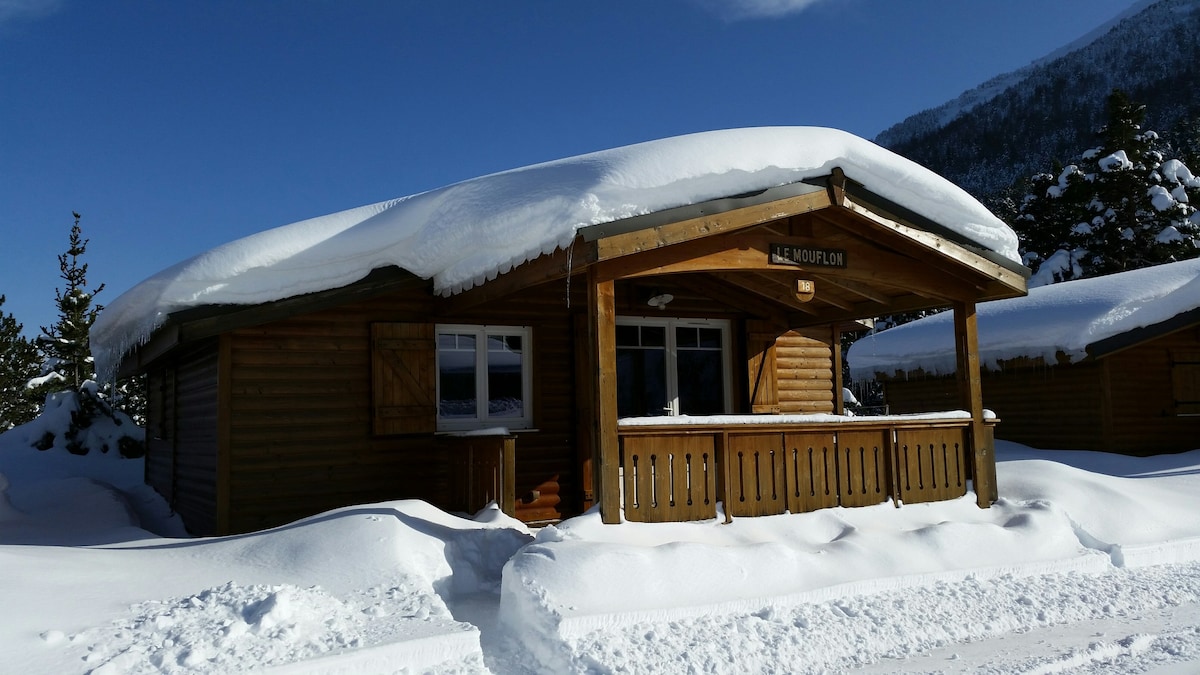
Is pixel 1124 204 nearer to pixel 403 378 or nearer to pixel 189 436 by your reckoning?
pixel 403 378

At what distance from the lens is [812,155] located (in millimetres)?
7809

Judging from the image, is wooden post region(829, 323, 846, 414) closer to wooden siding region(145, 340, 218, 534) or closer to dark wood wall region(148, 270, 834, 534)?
dark wood wall region(148, 270, 834, 534)

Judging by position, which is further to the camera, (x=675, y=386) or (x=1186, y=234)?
(x=1186, y=234)

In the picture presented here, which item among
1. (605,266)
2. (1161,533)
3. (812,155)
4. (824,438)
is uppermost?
(812,155)

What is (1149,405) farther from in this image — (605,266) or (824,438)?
(605,266)

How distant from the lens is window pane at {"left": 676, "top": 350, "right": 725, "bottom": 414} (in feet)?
36.7

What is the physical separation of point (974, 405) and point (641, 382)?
3.83m

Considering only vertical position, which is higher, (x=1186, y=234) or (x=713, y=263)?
(x=1186, y=234)

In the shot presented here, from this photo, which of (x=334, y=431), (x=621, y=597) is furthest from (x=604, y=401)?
(x=334, y=431)

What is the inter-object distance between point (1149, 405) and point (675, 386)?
405 inches

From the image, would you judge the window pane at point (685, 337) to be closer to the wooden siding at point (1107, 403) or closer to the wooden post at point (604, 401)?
the wooden post at point (604, 401)

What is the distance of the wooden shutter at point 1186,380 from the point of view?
52.6 ft

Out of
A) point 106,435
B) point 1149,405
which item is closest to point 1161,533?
point 1149,405

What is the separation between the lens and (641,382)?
10914 millimetres
